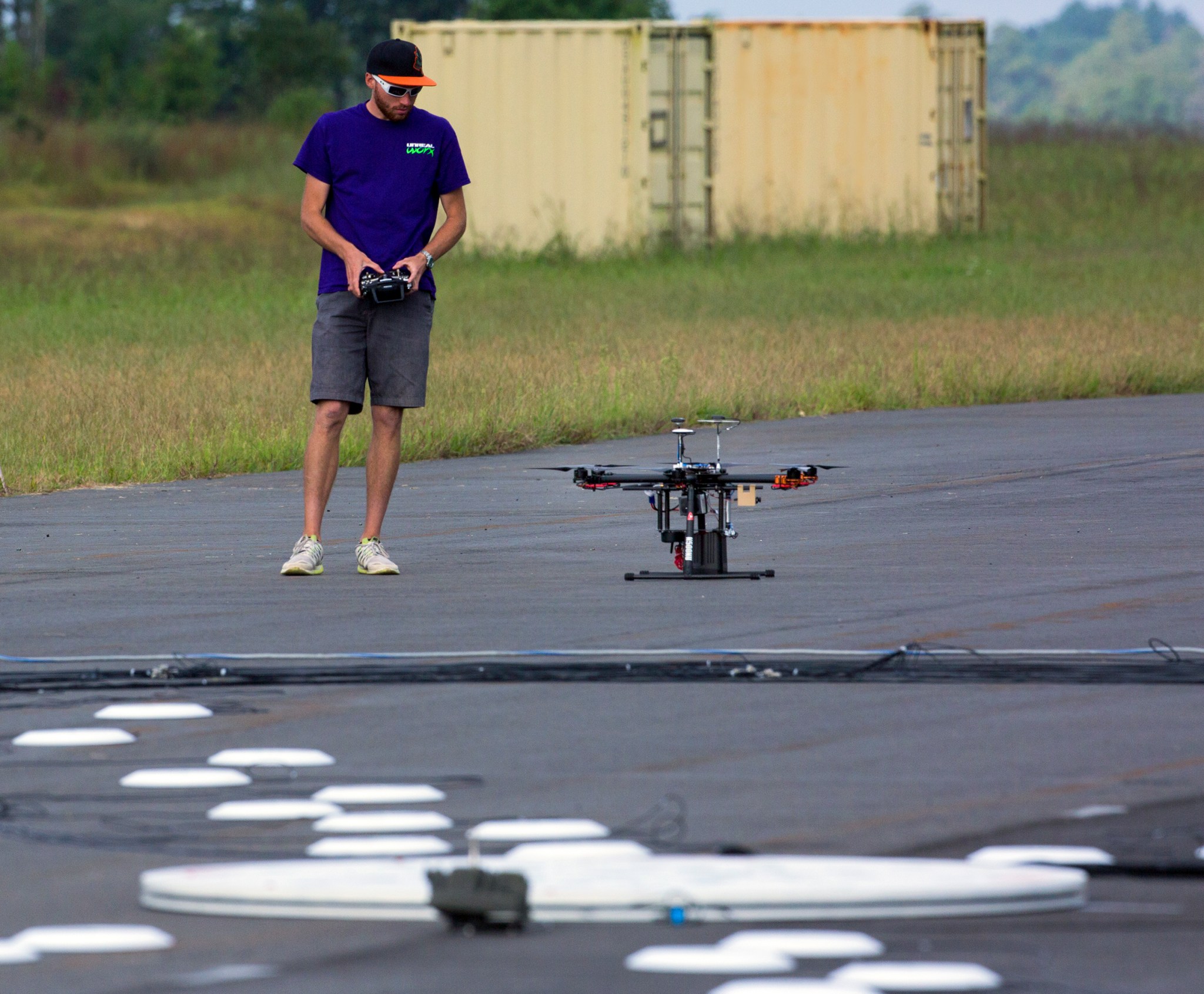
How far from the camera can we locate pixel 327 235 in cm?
858

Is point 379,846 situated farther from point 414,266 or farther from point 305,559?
point 414,266

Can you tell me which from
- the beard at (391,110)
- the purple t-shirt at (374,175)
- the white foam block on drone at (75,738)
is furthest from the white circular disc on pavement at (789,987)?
the beard at (391,110)

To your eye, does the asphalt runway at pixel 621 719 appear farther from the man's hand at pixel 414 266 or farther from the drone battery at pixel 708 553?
the man's hand at pixel 414 266

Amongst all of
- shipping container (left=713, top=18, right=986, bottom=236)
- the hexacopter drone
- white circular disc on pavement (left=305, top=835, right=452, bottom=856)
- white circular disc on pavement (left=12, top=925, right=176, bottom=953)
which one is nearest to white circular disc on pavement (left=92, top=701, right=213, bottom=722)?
white circular disc on pavement (left=305, top=835, right=452, bottom=856)

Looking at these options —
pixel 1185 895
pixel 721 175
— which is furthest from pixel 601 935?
pixel 721 175

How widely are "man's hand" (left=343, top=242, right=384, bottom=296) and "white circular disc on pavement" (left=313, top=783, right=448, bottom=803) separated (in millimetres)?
3722

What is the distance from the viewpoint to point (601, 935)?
3934 millimetres

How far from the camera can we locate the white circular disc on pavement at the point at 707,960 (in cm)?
371


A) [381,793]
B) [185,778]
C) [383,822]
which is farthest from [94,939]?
[185,778]

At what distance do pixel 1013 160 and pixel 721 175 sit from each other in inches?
581

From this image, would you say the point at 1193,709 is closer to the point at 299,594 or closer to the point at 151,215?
the point at 299,594

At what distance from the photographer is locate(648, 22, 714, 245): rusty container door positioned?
31672mm

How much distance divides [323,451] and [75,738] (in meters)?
3.21

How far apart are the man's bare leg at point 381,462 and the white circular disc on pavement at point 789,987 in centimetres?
526
